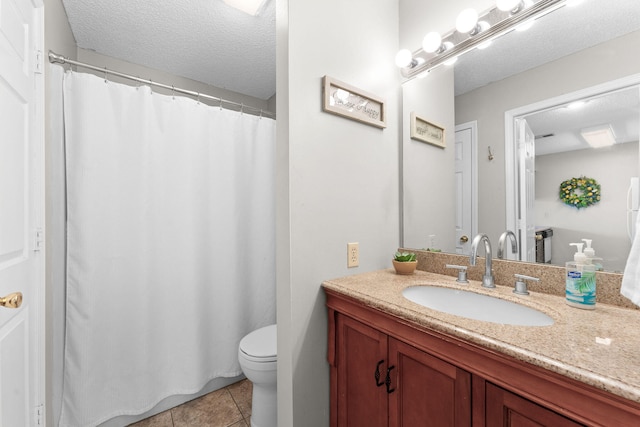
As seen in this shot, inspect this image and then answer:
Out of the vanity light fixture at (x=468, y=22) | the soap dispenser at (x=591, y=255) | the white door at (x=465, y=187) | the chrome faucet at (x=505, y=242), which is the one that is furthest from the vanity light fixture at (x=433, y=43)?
the soap dispenser at (x=591, y=255)

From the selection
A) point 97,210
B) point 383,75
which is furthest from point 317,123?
point 97,210

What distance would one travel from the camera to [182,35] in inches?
77.3

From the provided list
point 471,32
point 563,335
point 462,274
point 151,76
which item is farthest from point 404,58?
point 151,76

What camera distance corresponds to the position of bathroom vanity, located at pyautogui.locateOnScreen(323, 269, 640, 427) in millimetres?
543

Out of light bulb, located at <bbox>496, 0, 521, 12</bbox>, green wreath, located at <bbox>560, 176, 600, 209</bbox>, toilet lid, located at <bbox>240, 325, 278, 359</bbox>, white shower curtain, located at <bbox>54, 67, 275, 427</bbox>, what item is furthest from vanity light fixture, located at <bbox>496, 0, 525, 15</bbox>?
toilet lid, located at <bbox>240, 325, 278, 359</bbox>

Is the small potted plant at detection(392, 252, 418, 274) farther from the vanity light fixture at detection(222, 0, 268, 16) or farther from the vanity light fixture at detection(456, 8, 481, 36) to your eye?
the vanity light fixture at detection(222, 0, 268, 16)

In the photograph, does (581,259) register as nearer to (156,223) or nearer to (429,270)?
(429,270)

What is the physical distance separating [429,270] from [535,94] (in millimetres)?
904

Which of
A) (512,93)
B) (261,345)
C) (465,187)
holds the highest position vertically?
(512,93)

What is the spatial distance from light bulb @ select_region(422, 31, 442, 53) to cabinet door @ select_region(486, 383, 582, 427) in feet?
4.67

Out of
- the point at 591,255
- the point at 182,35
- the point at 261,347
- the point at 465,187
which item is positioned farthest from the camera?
the point at 182,35

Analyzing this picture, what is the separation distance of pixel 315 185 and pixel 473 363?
837 mm

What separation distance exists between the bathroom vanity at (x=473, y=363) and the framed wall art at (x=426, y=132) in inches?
29.1

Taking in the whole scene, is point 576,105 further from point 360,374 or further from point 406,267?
point 360,374
